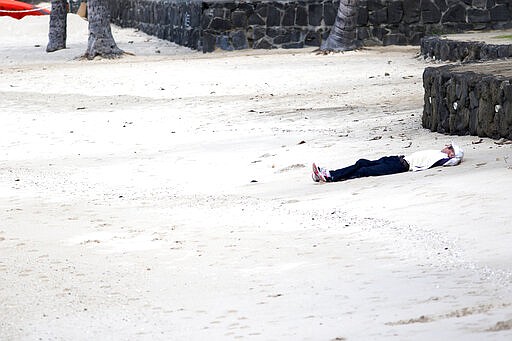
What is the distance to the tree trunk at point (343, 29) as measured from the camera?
78.4ft

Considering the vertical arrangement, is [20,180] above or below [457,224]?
below

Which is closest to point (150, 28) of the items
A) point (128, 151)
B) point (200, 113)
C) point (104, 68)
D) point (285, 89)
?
point (104, 68)

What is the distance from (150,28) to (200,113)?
14.7 m

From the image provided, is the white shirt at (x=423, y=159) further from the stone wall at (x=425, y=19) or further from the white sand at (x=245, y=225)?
the stone wall at (x=425, y=19)

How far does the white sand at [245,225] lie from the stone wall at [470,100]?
192mm

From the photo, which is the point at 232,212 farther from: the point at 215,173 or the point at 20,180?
the point at 20,180

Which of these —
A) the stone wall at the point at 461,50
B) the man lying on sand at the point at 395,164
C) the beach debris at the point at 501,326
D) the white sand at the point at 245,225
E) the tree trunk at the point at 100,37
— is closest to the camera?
the beach debris at the point at 501,326

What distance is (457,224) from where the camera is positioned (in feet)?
28.0

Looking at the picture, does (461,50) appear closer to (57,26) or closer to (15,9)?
(57,26)

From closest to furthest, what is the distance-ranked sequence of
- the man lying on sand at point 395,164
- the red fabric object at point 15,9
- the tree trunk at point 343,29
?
the man lying on sand at point 395,164, the tree trunk at point 343,29, the red fabric object at point 15,9

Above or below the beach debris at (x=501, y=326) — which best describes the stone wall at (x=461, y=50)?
below

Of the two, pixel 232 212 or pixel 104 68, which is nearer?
pixel 232 212

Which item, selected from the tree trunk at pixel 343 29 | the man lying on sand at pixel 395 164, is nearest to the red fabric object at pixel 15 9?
the tree trunk at pixel 343 29

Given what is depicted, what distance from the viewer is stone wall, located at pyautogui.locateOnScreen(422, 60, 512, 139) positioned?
39.1 feet
